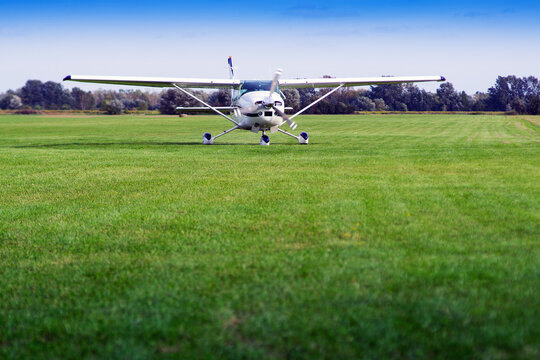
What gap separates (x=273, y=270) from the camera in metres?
5.13

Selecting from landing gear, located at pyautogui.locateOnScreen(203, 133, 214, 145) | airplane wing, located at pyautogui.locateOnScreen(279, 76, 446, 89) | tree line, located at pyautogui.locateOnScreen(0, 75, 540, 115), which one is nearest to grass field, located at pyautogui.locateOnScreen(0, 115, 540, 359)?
landing gear, located at pyautogui.locateOnScreen(203, 133, 214, 145)

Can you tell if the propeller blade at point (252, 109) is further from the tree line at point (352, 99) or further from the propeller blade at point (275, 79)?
the tree line at point (352, 99)

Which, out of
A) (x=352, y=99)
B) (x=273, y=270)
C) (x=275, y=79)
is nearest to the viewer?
(x=273, y=270)

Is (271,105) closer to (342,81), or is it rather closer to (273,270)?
(342,81)

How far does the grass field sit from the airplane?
10.9 meters

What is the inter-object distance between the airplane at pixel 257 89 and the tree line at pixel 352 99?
50286 millimetres

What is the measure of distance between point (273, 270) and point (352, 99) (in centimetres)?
11897

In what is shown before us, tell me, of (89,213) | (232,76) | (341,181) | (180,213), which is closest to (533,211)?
(341,181)

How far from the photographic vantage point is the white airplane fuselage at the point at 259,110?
20953 millimetres

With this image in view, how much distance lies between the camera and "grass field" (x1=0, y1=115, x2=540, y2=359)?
3.67 m

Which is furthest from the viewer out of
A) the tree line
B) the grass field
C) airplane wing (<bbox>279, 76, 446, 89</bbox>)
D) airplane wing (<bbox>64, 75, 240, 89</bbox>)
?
the tree line

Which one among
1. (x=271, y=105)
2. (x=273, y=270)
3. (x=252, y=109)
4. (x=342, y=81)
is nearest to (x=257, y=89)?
(x=252, y=109)

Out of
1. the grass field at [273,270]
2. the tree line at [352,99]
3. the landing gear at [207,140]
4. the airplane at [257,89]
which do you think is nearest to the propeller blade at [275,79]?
the airplane at [257,89]

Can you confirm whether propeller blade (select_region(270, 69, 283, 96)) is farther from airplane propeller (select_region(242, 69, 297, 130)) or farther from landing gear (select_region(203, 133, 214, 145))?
landing gear (select_region(203, 133, 214, 145))
